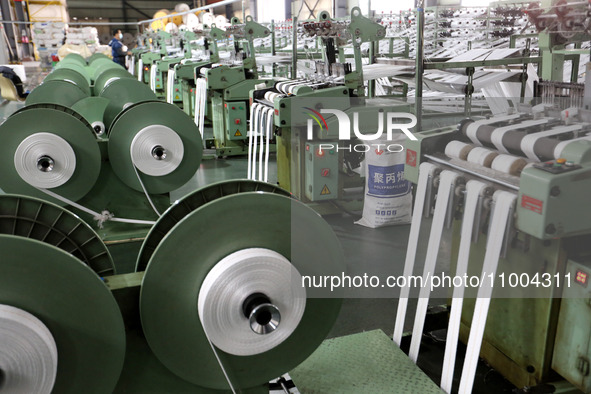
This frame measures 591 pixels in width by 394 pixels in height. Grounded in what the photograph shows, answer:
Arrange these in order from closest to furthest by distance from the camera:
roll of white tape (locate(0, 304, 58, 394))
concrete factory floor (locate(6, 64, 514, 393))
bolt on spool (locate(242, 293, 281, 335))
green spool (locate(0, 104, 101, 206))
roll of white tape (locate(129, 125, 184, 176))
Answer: roll of white tape (locate(0, 304, 58, 394)) → bolt on spool (locate(242, 293, 281, 335)) → concrete factory floor (locate(6, 64, 514, 393)) → green spool (locate(0, 104, 101, 206)) → roll of white tape (locate(129, 125, 184, 176))

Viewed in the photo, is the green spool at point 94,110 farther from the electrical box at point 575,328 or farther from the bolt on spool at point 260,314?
the electrical box at point 575,328

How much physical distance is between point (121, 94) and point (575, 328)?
4.46 m

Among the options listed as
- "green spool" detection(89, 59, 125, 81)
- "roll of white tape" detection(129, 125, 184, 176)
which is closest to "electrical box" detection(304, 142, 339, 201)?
"roll of white tape" detection(129, 125, 184, 176)

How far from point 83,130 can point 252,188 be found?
7.04 ft

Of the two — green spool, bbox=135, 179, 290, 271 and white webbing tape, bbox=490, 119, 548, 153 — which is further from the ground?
white webbing tape, bbox=490, 119, 548, 153

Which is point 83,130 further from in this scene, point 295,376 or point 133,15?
point 133,15

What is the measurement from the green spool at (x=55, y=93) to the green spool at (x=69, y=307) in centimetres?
451

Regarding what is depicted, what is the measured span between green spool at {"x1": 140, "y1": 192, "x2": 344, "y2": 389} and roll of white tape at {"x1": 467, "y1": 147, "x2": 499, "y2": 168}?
0.82 metres

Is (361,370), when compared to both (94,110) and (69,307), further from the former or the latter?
(94,110)

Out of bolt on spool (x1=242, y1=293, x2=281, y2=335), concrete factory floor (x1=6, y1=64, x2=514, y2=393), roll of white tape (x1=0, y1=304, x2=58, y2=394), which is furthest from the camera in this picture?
concrete factory floor (x1=6, y1=64, x2=514, y2=393)

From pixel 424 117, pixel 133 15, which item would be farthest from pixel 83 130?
pixel 133 15

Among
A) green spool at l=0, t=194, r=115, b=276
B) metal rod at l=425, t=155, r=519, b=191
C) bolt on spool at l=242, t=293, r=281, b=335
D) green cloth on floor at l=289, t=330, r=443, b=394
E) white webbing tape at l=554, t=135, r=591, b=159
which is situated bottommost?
green cloth on floor at l=289, t=330, r=443, b=394

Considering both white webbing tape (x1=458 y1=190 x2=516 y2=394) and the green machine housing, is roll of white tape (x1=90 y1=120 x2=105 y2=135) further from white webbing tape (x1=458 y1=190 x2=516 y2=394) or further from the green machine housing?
white webbing tape (x1=458 y1=190 x2=516 y2=394)

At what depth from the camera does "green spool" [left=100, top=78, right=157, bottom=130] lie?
4.89 meters
